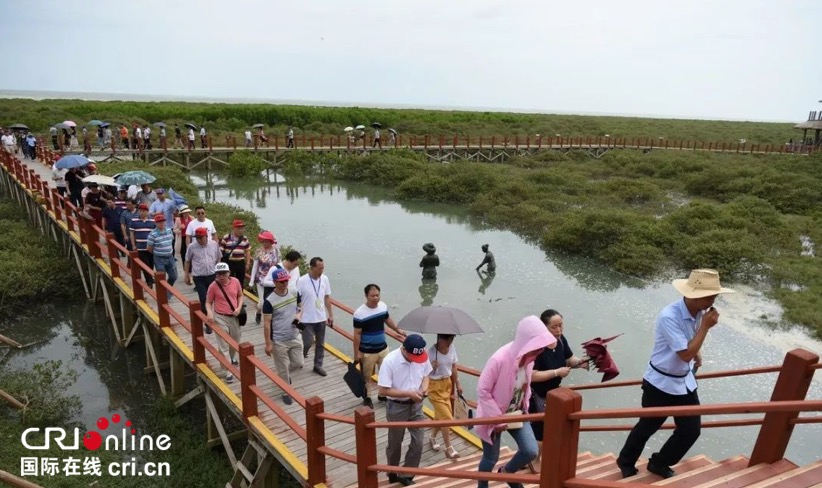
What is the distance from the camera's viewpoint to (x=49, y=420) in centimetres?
788

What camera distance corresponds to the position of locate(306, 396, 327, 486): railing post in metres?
4.61

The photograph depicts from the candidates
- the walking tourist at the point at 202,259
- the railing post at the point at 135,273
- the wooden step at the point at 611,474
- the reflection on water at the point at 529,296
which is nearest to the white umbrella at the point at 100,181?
the railing post at the point at 135,273

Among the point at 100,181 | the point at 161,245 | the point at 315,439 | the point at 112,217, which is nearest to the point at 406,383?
the point at 315,439

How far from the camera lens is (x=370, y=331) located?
5906 mm

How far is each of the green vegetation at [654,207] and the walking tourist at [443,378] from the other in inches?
390

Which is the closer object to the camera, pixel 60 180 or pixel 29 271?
pixel 29 271

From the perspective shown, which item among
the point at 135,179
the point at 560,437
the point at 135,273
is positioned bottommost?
the point at 135,273

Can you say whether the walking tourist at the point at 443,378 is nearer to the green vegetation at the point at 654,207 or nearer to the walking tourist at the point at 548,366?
the walking tourist at the point at 548,366

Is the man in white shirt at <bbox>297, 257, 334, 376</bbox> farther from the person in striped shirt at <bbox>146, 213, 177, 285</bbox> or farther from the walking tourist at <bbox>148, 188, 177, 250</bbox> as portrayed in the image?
the walking tourist at <bbox>148, 188, 177, 250</bbox>

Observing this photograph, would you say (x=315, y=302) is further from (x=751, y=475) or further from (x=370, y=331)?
(x=751, y=475)

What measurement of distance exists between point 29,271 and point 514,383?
13.2 m

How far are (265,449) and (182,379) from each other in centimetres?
332

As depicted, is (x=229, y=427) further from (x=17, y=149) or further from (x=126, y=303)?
(x=17, y=149)

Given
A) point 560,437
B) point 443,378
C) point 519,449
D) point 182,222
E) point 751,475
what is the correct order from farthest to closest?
point 182,222 < point 443,378 < point 519,449 < point 751,475 < point 560,437
